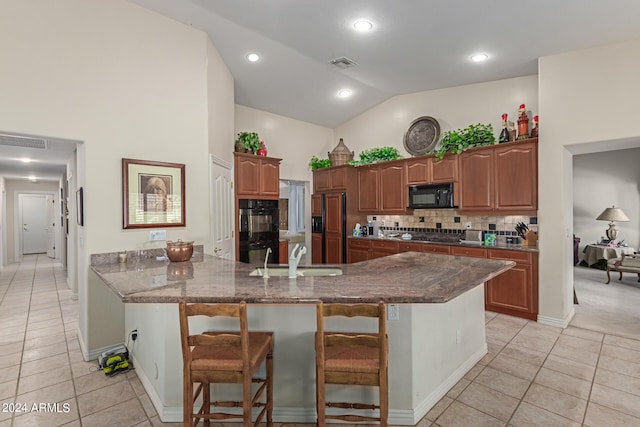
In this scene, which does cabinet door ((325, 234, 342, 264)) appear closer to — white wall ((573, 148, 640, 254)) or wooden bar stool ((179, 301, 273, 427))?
wooden bar stool ((179, 301, 273, 427))

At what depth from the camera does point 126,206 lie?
9.90 feet

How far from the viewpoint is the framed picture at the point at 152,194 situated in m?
3.03

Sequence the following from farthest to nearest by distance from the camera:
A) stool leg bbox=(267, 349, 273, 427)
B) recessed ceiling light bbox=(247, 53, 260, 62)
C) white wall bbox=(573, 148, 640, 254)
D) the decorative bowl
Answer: white wall bbox=(573, 148, 640, 254) → recessed ceiling light bbox=(247, 53, 260, 62) → the decorative bowl → stool leg bbox=(267, 349, 273, 427)

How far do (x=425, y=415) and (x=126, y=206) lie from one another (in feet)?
10.1

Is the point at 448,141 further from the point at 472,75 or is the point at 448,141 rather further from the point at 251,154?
the point at 251,154

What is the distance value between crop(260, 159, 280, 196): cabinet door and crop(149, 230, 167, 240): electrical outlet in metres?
1.79

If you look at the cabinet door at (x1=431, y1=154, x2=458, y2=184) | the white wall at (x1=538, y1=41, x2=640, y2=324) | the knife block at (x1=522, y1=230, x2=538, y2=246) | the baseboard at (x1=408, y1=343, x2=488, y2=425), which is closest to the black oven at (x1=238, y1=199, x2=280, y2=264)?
the cabinet door at (x1=431, y1=154, x2=458, y2=184)

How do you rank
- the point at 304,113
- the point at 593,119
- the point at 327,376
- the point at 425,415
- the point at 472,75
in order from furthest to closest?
1. the point at 304,113
2. the point at 472,75
3. the point at 593,119
4. the point at 425,415
5. the point at 327,376

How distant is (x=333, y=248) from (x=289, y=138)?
231cm

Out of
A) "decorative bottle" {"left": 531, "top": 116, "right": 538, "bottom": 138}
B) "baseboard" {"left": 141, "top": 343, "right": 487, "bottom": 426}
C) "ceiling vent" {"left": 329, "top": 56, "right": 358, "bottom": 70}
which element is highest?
"ceiling vent" {"left": 329, "top": 56, "right": 358, "bottom": 70}

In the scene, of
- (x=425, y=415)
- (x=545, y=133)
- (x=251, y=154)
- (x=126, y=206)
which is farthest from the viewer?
(x=251, y=154)

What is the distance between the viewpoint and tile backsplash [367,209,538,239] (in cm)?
442

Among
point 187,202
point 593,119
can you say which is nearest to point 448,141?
point 593,119

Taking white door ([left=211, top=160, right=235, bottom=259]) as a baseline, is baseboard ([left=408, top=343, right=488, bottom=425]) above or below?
below
